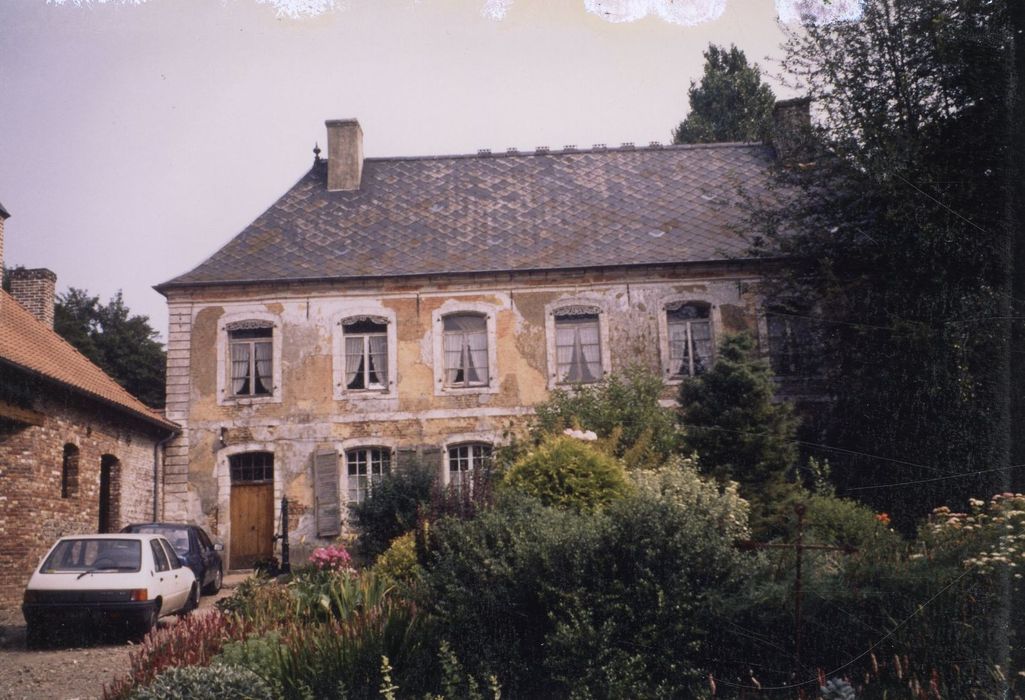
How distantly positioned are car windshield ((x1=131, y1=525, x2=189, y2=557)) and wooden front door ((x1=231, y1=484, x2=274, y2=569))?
139 inches

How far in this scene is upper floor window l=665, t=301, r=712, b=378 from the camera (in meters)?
20.9

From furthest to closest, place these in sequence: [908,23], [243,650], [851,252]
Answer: [851,252] < [908,23] < [243,650]

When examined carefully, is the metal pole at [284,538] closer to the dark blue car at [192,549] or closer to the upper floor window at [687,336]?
the dark blue car at [192,549]

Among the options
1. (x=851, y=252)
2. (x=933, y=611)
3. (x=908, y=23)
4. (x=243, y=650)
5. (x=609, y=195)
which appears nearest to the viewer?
(x=933, y=611)

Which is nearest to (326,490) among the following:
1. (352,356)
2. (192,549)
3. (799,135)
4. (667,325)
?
(352,356)

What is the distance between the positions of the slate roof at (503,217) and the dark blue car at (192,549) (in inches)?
241

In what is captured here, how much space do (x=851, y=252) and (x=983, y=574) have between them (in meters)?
9.22

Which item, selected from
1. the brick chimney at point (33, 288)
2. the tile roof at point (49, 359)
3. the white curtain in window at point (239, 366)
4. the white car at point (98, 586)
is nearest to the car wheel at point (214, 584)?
the tile roof at point (49, 359)

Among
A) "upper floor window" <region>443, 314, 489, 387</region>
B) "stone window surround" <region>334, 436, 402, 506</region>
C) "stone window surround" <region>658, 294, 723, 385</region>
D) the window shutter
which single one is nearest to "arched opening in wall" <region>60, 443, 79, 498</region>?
the window shutter

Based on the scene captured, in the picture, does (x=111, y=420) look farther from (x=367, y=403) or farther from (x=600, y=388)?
(x=600, y=388)

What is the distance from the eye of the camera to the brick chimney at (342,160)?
23875mm

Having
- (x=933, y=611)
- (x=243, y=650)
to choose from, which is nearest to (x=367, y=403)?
(x=243, y=650)

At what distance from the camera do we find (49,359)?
54.2 ft

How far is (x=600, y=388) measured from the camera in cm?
1786
